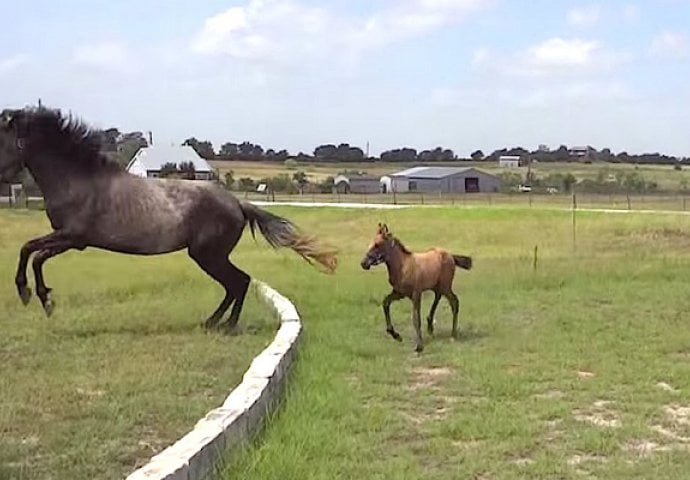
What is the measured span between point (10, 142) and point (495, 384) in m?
5.91

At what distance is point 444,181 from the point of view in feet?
289

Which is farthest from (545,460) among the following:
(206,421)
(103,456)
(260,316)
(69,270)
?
(69,270)

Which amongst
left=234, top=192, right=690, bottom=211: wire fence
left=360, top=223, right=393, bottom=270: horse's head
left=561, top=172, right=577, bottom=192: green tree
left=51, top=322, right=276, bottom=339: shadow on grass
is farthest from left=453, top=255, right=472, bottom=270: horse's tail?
left=561, top=172, right=577, bottom=192: green tree

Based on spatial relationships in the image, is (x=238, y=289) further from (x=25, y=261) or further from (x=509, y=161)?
(x=509, y=161)

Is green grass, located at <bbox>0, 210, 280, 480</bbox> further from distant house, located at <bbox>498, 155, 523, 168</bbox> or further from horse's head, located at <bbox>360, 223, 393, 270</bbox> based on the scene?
distant house, located at <bbox>498, 155, 523, 168</bbox>

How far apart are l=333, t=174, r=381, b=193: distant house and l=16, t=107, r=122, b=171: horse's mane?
2481 inches

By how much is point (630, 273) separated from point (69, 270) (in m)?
9.23

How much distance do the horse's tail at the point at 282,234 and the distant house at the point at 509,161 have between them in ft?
356

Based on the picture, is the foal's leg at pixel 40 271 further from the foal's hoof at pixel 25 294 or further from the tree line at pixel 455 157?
the tree line at pixel 455 157

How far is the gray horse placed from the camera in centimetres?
1148

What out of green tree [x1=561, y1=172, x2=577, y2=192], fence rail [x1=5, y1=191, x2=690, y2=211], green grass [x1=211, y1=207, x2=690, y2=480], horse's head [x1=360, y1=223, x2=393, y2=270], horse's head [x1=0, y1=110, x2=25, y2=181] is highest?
horse's head [x1=0, y1=110, x2=25, y2=181]

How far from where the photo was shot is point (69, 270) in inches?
637

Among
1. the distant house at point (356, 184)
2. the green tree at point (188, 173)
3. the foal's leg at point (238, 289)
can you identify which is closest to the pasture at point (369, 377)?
the foal's leg at point (238, 289)

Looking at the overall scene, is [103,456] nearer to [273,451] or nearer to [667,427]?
[273,451]
